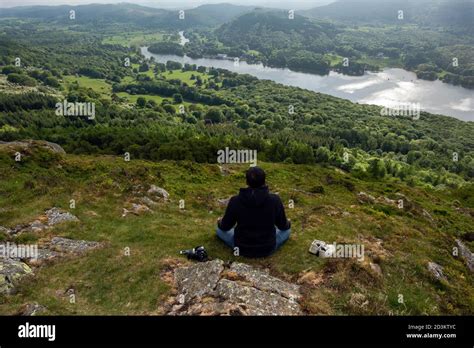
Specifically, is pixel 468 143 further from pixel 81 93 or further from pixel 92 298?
pixel 81 93

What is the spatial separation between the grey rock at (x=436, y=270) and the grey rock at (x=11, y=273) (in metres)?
19.4

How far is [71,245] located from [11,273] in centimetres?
366

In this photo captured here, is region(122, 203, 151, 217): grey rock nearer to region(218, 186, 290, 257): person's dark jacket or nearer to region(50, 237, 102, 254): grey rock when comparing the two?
region(50, 237, 102, 254): grey rock

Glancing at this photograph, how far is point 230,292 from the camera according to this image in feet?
44.4

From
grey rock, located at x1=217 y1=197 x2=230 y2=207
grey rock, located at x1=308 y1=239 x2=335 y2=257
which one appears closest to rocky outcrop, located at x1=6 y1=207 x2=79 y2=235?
grey rock, located at x1=217 y1=197 x2=230 y2=207

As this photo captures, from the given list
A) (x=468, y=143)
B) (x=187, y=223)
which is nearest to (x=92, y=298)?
(x=187, y=223)

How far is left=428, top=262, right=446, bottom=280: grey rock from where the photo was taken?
17203 millimetres

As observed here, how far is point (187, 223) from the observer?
22.9 metres

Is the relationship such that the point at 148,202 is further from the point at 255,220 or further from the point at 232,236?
the point at 255,220
